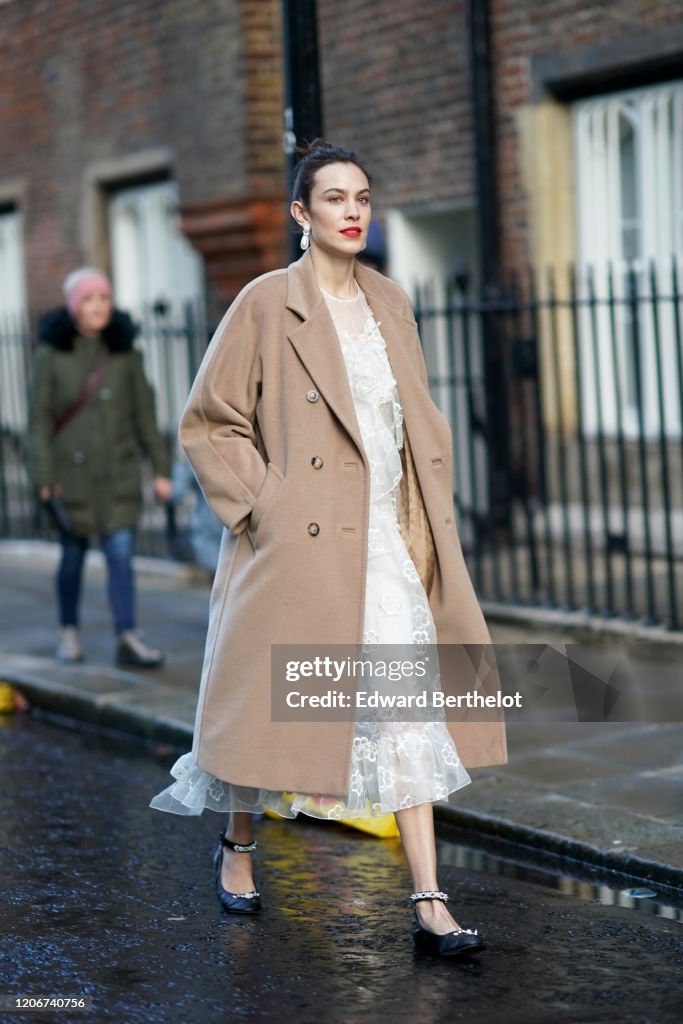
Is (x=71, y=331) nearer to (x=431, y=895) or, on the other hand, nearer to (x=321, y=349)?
(x=321, y=349)

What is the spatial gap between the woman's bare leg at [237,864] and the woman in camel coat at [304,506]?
0.17 m

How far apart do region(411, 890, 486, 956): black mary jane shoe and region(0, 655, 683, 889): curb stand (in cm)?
88

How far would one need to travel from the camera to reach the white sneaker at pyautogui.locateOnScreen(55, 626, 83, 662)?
8820 mm

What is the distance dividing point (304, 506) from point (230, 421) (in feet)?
1.02

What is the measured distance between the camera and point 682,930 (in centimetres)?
468

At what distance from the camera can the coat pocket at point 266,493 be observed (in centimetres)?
453

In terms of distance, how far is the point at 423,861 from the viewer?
14.7ft

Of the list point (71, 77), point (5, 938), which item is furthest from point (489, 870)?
point (71, 77)

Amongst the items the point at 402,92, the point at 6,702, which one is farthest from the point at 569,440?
the point at 6,702

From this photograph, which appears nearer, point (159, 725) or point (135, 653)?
point (159, 725)

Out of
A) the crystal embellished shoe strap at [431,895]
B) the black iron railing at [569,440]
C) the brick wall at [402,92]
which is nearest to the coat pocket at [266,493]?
the crystal embellished shoe strap at [431,895]

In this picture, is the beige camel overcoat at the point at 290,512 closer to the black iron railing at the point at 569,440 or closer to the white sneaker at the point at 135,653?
the black iron railing at the point at 569,440

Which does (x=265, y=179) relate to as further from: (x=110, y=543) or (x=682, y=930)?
(x=682, y=930)

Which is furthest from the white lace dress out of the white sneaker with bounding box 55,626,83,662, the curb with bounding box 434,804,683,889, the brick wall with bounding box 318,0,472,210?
the brick wall with bounding box 318,0,472,210
